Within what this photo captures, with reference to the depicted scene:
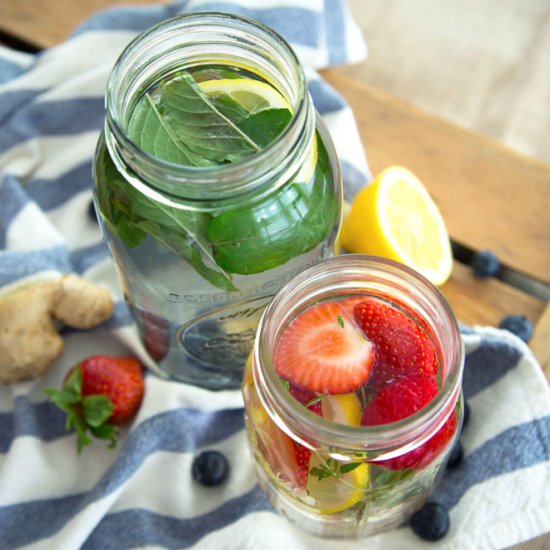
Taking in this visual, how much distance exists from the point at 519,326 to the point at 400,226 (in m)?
0.15

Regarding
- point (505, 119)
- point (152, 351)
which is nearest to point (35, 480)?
point (152, 351)

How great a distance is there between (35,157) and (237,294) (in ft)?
1.37

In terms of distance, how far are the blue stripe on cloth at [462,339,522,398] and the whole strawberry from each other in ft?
1.04

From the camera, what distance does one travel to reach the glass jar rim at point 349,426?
0.54m

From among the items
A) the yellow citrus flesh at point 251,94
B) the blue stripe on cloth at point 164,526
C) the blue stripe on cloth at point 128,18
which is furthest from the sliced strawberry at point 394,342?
the blue stripe on cloth at point 128,18

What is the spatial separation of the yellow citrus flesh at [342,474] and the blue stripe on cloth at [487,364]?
0.77 ft

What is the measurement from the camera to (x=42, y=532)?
2.57 ft

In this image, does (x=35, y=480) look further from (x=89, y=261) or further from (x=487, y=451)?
(x=487, y=451)

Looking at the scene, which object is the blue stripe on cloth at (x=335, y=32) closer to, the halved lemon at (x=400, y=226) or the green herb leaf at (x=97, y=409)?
the halved lemon at (x=400, y=226)

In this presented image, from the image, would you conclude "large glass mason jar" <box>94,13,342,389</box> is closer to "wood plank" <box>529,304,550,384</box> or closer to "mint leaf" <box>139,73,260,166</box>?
"mint leaf" <box>139,73,260,166</box>

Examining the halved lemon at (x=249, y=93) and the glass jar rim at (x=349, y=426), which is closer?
the glass jar rim at (x=349, y=426)

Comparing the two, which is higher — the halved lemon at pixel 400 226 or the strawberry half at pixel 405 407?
the strawberry half at pixel 405 407

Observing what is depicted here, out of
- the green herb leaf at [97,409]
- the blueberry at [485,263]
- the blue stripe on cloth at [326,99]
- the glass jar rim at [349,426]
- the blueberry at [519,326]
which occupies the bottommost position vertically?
the green herb leaf at [97,409]

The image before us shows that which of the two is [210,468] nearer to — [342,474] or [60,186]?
[342,474]
